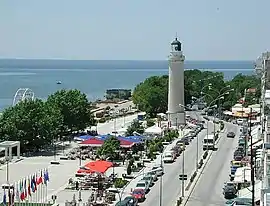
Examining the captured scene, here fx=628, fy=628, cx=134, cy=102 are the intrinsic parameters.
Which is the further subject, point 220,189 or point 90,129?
point 90,129

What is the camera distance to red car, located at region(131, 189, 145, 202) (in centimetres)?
2930

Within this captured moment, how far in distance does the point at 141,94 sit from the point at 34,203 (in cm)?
4683

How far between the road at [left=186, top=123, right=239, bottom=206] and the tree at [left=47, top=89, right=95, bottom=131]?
12.6m

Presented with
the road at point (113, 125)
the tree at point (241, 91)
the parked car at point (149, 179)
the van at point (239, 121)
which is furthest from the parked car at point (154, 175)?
the tree at point (241, 91)

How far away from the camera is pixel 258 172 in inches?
994

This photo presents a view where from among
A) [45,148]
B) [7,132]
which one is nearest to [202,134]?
[45,148]

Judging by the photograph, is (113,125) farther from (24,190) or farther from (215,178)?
(24,190)

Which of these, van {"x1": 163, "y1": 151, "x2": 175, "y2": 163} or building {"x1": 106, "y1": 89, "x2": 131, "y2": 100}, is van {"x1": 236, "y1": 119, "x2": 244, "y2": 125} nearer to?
van {"x1": 163, "y1": 151, "x2": 175, "y2": 163}

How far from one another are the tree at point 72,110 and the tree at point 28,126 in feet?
24.1

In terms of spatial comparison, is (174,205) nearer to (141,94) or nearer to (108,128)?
(108,128)

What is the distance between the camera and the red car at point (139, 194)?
29.3m

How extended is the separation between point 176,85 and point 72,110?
10596 millimetres

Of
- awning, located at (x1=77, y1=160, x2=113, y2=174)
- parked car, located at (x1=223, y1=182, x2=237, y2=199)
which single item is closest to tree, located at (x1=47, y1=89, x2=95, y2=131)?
awning, located at (x1=77, y1=160, x2=113, y2=174)

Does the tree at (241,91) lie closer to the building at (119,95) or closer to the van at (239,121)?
the van at (239,121)
